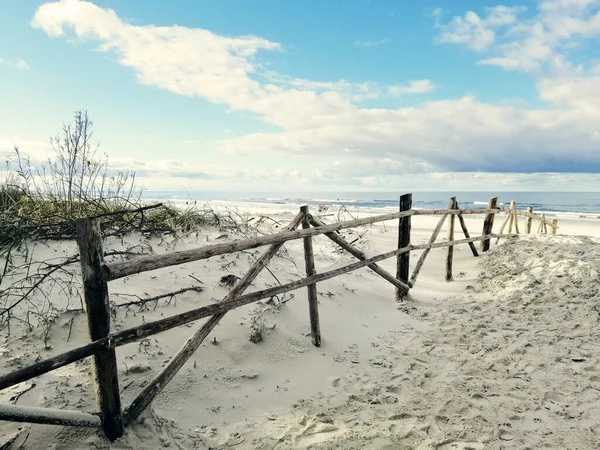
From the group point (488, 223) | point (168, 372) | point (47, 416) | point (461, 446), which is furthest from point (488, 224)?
point (47, 416)

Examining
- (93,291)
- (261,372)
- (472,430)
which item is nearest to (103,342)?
(93,291)

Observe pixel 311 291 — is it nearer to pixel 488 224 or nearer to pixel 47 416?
pixel 47 416

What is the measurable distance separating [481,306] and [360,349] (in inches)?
108

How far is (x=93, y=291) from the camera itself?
2.41 metres

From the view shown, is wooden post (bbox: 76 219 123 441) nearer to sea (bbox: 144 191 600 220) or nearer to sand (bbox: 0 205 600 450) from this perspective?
sand (bbox: 0 205 600 450)

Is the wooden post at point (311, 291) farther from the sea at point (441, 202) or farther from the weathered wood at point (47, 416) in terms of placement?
the sea at point (441, 202)

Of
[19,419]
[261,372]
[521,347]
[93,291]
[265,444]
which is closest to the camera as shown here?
[19,419]

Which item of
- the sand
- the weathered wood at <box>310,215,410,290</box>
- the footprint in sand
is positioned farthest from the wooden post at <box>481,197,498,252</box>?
the footprint in sand

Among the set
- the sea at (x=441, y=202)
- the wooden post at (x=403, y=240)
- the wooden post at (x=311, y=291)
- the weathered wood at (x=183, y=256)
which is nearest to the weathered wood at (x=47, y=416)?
the weathered wood at (x=183, y=256)

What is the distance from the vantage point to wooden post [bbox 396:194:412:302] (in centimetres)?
623

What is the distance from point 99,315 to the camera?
95.8 inches

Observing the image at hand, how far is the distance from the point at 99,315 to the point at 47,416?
678 millimetres

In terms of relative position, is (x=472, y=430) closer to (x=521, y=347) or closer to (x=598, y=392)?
(x=598, y=392)

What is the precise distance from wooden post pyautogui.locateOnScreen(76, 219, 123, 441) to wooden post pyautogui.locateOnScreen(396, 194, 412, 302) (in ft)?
15.9
